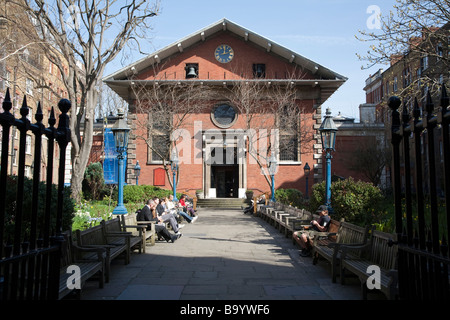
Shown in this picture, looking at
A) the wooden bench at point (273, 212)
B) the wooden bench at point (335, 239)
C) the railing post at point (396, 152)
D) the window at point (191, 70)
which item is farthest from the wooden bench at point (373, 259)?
the window at point (191, 70)

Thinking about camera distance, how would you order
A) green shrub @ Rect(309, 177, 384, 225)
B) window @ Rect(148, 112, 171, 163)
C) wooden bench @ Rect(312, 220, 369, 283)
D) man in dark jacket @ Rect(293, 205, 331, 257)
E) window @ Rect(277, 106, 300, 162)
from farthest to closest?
1. window @ Rect(277, 106, 300, 162)
2. window @ Rect(148, 112, 171, 163)
3. green shrub @ Rect(309, 177, 384, 225)
4. man in dark jacket @ Rect(293, 205, 331, 257)
5. wooden bench @ Rect(312, 220, 369, 283)

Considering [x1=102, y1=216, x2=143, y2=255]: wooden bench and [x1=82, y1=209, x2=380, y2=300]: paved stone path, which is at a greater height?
[x1=102, y1=216, x2=143, y2=255]: wooden bench

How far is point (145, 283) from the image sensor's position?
6938 mm

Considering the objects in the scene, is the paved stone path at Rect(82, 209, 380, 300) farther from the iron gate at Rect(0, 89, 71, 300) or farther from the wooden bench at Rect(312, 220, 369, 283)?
the iron gate at Rect(0, 89, 71, 300)

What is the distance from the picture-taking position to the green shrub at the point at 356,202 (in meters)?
12.0

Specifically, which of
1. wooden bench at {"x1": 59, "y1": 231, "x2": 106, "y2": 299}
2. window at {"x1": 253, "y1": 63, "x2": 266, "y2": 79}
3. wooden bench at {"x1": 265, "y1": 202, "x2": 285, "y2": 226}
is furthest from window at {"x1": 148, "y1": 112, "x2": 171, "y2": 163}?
wooden bench at {"x1": 59, "y1": 231, "x2": 106, "y2": 299}

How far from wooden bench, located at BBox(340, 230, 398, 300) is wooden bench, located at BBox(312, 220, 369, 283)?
0.18m

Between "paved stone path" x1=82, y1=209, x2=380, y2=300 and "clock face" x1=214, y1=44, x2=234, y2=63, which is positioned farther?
"clock face" x1=214, y1=44, x2=234, y2=63

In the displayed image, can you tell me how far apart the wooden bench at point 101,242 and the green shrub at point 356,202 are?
630cm

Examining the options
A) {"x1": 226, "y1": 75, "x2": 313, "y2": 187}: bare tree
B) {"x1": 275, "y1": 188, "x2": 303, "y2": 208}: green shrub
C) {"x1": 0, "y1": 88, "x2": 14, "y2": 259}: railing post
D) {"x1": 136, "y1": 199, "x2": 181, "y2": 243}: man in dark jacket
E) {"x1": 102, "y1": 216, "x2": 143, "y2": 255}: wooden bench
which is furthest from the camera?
{"x1": 226, "y1": 75, "x2": 313, "y2": 187}: bare tree

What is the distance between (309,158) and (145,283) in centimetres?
2601

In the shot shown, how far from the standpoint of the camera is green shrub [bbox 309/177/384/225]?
12.0 m

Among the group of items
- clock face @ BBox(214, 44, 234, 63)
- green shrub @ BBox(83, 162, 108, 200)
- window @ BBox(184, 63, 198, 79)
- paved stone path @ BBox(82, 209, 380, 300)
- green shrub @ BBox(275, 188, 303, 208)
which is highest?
clock face @ BBox(214, 44, 234, 63)
